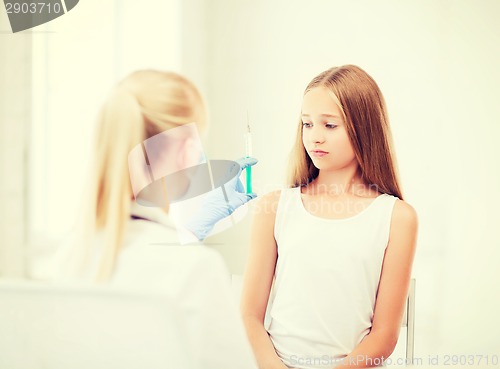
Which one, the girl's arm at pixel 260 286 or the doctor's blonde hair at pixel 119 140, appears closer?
the doctor's blonde hair at pixel 119 140

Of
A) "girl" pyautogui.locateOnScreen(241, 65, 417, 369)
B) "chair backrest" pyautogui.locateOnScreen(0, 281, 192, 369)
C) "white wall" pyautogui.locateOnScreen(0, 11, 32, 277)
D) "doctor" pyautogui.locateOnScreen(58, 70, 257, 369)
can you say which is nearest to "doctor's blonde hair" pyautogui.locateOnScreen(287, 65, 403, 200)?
"girl" pyautogui.locateOnScreen(241, 65, 417, 369)

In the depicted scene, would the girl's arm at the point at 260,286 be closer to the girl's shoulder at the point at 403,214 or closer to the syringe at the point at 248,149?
the syringe at the point at 248,149

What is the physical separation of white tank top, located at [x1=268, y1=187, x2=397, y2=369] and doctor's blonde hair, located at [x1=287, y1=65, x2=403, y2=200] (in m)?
0.04

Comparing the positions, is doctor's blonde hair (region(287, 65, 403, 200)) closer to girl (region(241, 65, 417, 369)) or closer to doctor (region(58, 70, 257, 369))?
girl (region(241, 65, 417, 369))

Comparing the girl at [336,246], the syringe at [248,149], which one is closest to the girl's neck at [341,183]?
the girl at [336,246]

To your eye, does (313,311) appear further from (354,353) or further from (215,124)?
(215,124)

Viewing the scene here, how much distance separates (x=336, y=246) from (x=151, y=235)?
0.28 meters

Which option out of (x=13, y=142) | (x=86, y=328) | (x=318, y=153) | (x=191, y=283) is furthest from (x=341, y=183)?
(x=13, y=142)

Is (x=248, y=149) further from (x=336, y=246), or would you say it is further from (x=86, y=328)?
(x=86, y=328)

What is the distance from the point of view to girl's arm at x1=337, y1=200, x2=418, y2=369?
822 millimetres

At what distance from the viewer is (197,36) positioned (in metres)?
0.88

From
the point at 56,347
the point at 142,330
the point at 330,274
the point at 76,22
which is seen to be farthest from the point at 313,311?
the point at 76,22

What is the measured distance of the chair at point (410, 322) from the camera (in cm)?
88

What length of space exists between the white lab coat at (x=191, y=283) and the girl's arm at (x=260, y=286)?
3.7 inches
